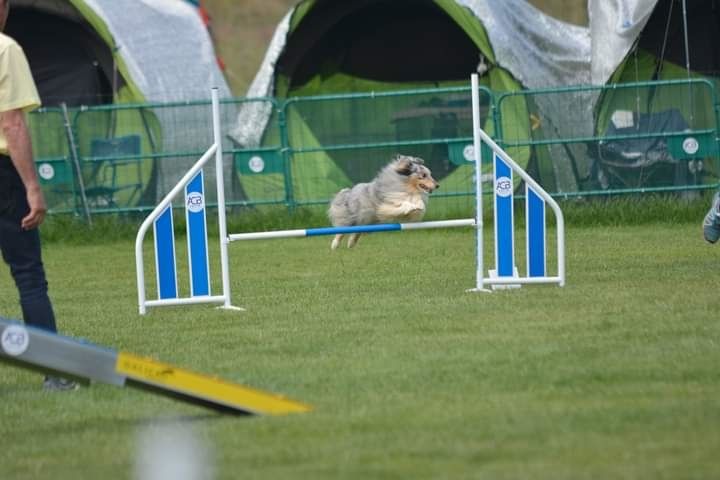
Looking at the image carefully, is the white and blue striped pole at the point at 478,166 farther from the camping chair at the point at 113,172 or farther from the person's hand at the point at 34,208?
the camping chair at the point at 113,172

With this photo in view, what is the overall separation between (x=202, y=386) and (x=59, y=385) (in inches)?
51.7

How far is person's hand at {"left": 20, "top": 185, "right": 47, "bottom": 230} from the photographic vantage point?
5.50 m

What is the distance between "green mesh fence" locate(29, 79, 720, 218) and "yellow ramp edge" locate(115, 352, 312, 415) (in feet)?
30.8

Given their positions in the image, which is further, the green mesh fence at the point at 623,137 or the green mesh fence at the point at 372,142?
the green mesh fence at the point at 372,142

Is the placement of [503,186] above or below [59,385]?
above

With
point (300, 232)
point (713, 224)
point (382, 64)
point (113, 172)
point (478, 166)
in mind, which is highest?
point (382, 64)

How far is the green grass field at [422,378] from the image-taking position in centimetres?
408

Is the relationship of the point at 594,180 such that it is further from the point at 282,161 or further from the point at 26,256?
the point at 26,256

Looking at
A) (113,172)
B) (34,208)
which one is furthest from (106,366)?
(113,172)

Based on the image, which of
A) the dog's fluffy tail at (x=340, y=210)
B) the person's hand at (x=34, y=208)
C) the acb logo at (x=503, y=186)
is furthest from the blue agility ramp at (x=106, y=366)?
the dog's fluffy tail at (x=340, y=210)

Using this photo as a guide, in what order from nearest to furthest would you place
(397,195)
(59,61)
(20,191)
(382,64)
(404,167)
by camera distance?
(20,191), (397,195), (404,167), (382,64), (59,61)

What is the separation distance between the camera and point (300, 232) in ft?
26.4

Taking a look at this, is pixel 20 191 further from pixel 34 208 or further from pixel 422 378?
pixel 422 378

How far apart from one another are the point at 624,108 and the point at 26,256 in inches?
369
